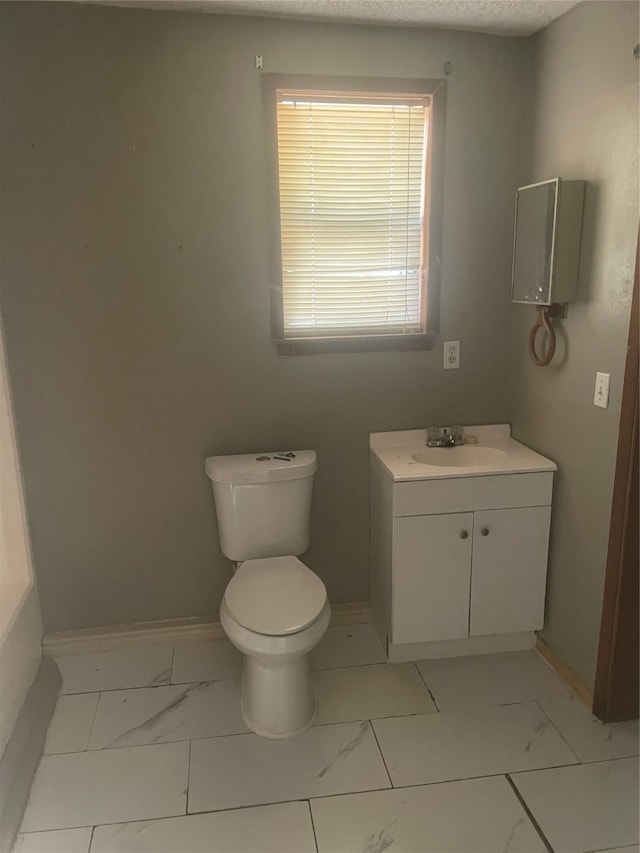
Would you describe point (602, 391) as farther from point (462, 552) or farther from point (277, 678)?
point (277, 678)

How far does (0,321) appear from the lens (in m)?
2.24

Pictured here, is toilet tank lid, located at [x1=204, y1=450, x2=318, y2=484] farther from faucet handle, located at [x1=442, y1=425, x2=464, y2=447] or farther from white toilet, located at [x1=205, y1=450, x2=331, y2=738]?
faucet handle, located at [x1=442, y1=425, x2=464, y2=447]

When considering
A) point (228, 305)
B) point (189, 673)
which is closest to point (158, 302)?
point (228, 305)

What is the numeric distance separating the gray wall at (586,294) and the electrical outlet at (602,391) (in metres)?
0.02

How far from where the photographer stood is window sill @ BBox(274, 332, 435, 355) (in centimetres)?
243

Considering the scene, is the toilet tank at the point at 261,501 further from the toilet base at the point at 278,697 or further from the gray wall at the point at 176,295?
the toilet base at the point at 278,697

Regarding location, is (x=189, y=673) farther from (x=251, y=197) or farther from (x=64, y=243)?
(x=251, y=197)

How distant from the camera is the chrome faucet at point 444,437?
2.57m

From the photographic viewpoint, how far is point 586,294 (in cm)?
207

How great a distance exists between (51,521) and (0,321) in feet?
2.61

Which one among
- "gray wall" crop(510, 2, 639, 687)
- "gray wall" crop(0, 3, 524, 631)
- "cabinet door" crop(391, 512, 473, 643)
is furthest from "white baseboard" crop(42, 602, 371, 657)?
"gray wall" crop(510, 2, 639, 687)

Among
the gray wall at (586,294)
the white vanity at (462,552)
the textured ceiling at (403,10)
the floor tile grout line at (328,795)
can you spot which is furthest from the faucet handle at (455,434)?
the textured ceiling at (403,10)

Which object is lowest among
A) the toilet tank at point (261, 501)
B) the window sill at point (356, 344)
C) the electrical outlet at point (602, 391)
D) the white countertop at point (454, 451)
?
the toilet tank at point (261, 501)

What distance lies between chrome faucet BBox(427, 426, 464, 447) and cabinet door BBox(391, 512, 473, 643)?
0.38 meters
